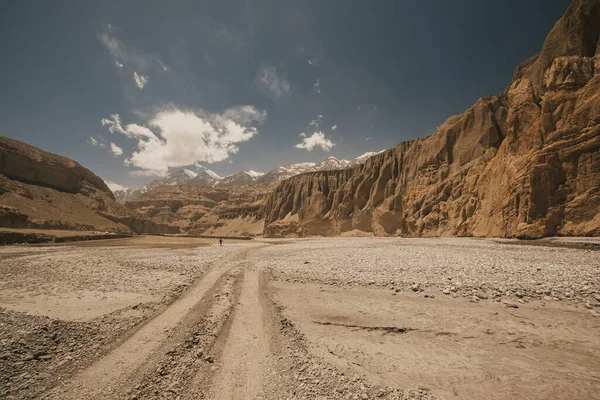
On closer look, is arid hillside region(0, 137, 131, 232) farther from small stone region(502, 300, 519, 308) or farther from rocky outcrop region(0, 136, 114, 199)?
small stone region(502, 300, 519, 308)

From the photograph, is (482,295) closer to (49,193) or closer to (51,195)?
(51,195)

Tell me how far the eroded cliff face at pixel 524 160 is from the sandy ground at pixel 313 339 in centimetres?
1927

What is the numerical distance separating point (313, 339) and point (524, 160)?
34906mm

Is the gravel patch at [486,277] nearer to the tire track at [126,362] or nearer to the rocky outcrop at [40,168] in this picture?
the tire track at [126,362]

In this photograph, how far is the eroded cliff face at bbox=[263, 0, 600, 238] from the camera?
23.8 meters

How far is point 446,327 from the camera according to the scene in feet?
20.4

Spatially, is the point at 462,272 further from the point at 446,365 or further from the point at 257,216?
the point at 257,216

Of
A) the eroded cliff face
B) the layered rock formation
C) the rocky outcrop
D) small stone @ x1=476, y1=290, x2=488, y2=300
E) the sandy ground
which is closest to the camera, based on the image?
the sandy ground

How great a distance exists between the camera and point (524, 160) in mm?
27891

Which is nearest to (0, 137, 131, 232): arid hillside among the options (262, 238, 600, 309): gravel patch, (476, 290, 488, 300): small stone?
(262, 238, 600, 309): gravel patch

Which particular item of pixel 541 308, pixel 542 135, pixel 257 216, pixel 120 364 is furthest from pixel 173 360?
pixel 257 216

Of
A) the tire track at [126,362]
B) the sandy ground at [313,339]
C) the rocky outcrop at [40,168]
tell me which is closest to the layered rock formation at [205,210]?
the rocky outcrop at [40,168]

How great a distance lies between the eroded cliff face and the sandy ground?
1927 cm

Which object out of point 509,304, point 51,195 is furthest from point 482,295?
point 51,195
